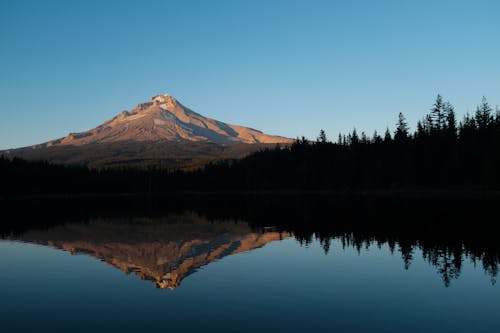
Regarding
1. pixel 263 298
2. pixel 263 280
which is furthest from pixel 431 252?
pixel 263 298

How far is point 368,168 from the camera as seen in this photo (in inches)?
5910

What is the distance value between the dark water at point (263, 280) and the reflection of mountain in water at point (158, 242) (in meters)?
0.19

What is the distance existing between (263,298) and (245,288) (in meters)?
2.84

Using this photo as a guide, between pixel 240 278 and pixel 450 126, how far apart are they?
127m

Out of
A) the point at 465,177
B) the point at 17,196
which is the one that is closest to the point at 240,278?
the point at 465,177

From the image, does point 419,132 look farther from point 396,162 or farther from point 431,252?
point 431,252

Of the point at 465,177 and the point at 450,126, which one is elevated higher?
the point at 450,126

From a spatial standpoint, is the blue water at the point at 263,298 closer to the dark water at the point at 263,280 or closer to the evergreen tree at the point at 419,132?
the dark water at the point at 263,280

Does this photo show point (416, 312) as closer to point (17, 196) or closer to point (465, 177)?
point (465, 177)

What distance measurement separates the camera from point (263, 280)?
30047mm

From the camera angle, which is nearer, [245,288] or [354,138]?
[245,288]

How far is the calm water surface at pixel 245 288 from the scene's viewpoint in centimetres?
2081

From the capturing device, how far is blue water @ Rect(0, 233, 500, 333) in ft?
67.3

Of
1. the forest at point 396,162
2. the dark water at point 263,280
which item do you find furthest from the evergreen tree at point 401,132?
the dark water at point 263,280
